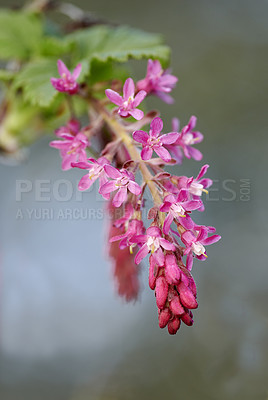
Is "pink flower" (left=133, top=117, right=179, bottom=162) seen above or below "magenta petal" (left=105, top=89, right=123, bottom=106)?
below

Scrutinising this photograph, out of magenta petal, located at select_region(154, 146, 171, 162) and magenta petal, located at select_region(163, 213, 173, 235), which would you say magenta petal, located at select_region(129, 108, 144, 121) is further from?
magenta petal, located at select_region(163, 213, 173, 235)

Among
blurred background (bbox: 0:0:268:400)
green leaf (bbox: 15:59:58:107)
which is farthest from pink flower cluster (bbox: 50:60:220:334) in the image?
blurred background (bbox: 0:0:268:400)

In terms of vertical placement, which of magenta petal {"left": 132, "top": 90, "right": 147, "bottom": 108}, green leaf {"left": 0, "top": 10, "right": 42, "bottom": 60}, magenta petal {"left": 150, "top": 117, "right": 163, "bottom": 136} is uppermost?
green leaf {"left": 0, "top": 10, "right": 42, "bottom": 60}

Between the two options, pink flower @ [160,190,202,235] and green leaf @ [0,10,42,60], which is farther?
green leaf @ [0,10,42,60]

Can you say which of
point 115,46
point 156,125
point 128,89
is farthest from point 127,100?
point 115,46

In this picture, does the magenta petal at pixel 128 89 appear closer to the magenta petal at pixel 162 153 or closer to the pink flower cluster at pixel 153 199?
the pink flower cluster at pixel 153 199

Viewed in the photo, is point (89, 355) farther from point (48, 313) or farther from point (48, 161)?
point (48, 161)

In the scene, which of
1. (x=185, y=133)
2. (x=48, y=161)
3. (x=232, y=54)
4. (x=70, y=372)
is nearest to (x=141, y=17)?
(x=232, y=54)
